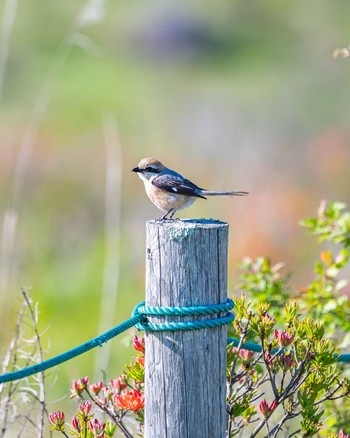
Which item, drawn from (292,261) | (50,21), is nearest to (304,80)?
(50,21)

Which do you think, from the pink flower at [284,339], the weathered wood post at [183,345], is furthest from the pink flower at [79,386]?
the pink flower at [284,339]

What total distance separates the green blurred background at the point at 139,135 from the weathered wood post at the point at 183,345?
1.70m

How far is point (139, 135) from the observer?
49.1 feet

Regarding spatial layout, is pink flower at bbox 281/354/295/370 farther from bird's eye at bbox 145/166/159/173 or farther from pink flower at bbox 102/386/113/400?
bird's eye at bbox 145/166/159/173

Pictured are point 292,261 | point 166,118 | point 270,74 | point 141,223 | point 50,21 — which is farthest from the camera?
point 50,21

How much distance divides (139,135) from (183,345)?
39.7 feet

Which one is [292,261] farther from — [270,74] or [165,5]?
[165,5]

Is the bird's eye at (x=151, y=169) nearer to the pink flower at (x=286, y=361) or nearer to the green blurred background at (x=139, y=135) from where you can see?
the green blurred background at (x=139, y=135)

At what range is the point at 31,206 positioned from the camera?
36.8 ft

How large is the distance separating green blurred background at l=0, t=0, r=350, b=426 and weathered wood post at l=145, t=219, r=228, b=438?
170cm

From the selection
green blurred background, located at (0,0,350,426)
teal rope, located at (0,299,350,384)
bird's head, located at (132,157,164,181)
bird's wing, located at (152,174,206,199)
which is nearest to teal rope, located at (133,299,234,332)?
teal rope, located at (0,299,350,384)

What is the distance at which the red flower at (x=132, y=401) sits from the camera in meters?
3.24

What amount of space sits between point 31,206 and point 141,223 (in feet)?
4.80

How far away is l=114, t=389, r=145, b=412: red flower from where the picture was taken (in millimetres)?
3240
